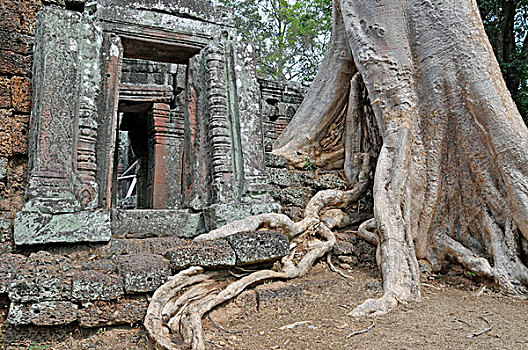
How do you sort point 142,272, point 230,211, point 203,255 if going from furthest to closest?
point 230,211, point 203,255, point 142,272

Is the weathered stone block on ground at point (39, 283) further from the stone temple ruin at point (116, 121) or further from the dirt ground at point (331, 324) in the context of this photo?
the stone temple ruin at point (116, 121)

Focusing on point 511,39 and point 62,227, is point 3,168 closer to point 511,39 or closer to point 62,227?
point 62,227

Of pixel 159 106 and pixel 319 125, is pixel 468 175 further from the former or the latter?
pixel 159 106

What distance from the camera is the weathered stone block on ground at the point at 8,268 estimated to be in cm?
211

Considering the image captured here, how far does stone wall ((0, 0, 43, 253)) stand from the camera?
2951 mm

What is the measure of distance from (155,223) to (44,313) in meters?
1.33

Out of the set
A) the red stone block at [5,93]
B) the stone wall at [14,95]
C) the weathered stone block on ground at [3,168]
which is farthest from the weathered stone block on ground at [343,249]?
the red stone block at [5,93]

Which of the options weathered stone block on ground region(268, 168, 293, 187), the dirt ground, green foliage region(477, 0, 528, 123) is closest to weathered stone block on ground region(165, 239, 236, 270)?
the dirt ground

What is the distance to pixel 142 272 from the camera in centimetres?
237

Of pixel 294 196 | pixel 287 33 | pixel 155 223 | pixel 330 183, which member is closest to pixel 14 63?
pixel 155 223

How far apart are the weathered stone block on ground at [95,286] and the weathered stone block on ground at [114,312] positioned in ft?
0.17

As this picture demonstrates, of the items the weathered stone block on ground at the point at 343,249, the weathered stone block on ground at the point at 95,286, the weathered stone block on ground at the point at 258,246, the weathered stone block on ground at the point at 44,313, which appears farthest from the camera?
the weathered stone block on ground at the point at 343,249

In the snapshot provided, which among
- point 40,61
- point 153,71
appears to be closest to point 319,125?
point 40,61

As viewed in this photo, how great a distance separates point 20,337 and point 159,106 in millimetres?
4747
